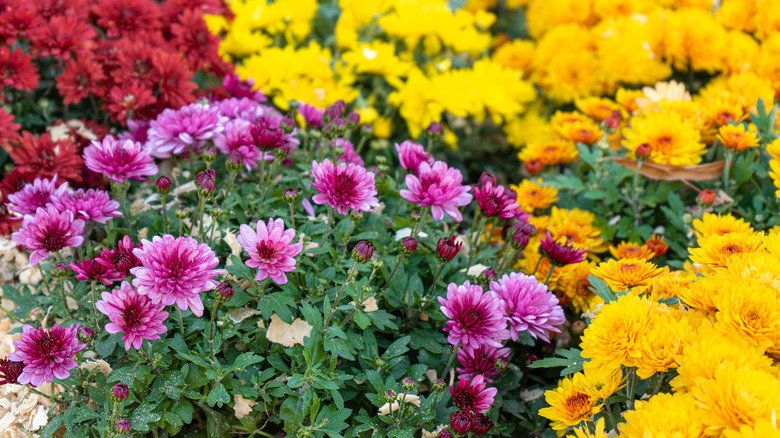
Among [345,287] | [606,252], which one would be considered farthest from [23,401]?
[606,252]

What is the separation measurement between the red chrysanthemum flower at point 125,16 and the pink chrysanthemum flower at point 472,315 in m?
1.80

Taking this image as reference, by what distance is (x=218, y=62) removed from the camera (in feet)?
8.41

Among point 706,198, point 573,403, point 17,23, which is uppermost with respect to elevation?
point 17,23

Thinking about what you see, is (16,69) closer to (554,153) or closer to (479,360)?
(479,360)

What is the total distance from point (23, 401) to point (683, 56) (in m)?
3.06

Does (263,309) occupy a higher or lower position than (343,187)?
lower

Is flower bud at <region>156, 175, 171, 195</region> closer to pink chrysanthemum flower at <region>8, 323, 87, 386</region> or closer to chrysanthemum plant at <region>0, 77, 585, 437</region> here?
chrysanthemum plant at <region>0, 77, 585, 437</region>

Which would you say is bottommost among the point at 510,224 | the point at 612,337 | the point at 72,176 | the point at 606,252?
the point at 606,252

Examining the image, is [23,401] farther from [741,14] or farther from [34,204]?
[741,14]

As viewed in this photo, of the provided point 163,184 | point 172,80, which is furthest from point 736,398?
point 172,80

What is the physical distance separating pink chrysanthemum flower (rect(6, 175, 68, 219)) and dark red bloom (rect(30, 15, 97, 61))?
65cm

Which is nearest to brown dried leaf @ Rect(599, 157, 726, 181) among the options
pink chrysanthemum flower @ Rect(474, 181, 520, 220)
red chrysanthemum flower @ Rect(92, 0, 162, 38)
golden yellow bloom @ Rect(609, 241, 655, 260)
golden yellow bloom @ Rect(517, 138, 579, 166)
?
golden yellow bloom @ Rect(517, 138, 579, 166)

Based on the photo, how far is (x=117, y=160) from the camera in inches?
68.1

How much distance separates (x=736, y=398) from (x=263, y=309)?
1.10 meters
